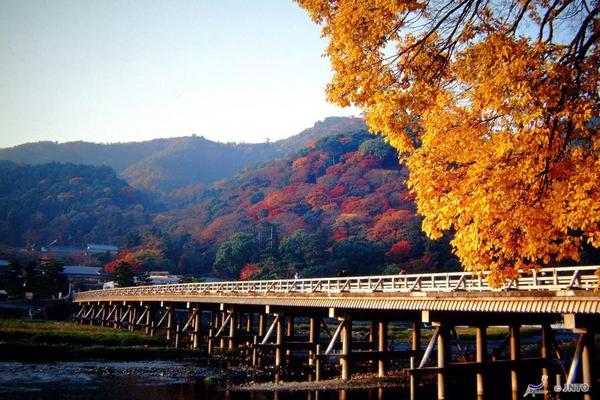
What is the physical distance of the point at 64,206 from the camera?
119938mm

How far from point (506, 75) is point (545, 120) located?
31.8 inches

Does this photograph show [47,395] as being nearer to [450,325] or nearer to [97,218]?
[450,325]

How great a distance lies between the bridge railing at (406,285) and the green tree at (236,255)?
94.7 ft

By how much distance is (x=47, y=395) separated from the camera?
64.5 ft

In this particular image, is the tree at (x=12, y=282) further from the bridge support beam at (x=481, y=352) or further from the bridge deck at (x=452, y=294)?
the bridge support beam at (x=481, y=352)

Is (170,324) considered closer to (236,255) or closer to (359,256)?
(359,256)

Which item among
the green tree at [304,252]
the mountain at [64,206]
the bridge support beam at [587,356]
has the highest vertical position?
the mountain at [64,206]

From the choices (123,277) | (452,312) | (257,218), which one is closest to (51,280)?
(123,277)

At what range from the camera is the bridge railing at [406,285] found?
1265 centimetres

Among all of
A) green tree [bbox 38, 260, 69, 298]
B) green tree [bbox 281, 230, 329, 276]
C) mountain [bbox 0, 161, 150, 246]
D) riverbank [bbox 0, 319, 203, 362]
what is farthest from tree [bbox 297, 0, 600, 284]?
mountain [bbox 0, 161, 150, 246]

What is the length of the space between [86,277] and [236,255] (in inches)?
1018

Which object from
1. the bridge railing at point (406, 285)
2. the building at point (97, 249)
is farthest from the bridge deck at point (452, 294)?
the building at point (97, 249)

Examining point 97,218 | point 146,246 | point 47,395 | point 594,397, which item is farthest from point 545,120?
point 97,218

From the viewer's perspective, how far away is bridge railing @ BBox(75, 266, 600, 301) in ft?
41.5
